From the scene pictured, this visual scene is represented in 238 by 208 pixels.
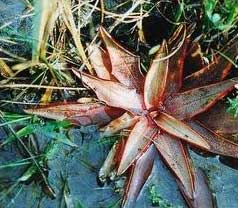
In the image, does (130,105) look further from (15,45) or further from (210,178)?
(15,45)

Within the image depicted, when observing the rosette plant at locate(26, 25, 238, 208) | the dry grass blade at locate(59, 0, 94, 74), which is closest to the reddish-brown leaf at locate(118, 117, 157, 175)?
the rosette plant at locate(26, 25, 238, 208)

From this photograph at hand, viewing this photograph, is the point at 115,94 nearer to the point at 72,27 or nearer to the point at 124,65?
the point at 124,65

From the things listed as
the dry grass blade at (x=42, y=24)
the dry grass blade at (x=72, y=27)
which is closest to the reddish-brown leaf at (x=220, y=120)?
the dry grass blade at (x=72, y=27)

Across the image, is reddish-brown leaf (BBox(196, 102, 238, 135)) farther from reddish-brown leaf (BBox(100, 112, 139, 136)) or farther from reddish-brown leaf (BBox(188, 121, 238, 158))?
reddish-brown leaf (BBox(100, 112, 139, 136))

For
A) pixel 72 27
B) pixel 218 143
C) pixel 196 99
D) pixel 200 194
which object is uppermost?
pixel 72 27

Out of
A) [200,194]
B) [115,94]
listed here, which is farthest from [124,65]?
[200,194]

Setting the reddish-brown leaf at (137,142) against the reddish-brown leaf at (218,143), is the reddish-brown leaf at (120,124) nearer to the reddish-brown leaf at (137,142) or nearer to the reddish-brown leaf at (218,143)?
the reddish-brown leaf at (137,142)

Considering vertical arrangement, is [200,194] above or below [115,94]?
below
